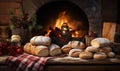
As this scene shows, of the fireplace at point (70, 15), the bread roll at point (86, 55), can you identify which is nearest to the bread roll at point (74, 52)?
the bread roll at point (86, 55)

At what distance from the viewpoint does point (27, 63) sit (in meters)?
1.88

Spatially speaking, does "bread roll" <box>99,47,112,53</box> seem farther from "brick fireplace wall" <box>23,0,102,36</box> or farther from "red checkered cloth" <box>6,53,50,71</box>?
"brick fireplace wall" <box>23,0,102,36</box>

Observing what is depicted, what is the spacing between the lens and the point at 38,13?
3594mm

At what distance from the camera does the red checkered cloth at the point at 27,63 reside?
1.83 meters

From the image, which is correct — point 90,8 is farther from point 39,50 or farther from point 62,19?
point 39,50

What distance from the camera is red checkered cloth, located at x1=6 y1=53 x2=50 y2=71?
1829mm

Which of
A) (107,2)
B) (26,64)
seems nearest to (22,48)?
(26,64)

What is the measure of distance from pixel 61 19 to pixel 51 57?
1671mm

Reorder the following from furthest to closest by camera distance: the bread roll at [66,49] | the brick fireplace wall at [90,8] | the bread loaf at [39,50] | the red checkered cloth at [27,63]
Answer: the brick fireplace wall at [90,8], the bread roll at [66,49], the bread loaf at [39,50], the red checkered cloth at [27,63]

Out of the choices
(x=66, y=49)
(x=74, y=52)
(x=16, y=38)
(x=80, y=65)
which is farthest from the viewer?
(x=16, y=38)

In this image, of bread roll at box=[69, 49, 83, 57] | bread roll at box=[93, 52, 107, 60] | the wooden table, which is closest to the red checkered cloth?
the wooden table

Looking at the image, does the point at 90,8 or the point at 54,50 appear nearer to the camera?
the point at 54,50

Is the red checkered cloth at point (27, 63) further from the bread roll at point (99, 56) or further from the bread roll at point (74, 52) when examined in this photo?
the bread roll at point (99, 56)

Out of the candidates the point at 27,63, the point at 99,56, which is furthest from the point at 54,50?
the point at 99,56
